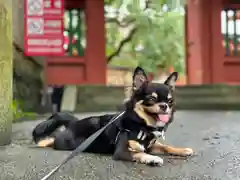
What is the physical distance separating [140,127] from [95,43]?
6.24 metres

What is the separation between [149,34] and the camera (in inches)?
461

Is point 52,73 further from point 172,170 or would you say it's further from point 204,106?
point 172,170

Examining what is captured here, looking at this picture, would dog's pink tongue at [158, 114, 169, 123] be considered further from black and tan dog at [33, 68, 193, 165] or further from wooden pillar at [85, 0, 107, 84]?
wooden pillar at [85, 0, 107, 84]

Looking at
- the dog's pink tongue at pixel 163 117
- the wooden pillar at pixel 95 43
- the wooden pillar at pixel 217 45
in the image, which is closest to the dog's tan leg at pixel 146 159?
the dog's pink tongue at pixel 163 117

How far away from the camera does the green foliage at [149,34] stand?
10.9m

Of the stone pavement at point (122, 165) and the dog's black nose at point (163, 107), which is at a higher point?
the dog's black nose at point (163, 107)

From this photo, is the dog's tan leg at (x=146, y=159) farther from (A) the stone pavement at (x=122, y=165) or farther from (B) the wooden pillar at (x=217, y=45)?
(B) the wooden pillar at (x=217, y=45)

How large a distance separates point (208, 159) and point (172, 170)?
469 millimetres

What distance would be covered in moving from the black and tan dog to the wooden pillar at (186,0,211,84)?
5.98 m

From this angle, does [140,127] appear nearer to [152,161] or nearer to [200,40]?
[152,161]

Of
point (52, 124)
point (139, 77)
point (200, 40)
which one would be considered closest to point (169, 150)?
point (139, 77)

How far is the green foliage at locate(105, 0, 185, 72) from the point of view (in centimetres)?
1087

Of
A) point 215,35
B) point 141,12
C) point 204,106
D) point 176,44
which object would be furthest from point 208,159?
point 176,44

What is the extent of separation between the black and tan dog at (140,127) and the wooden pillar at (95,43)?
571cm
